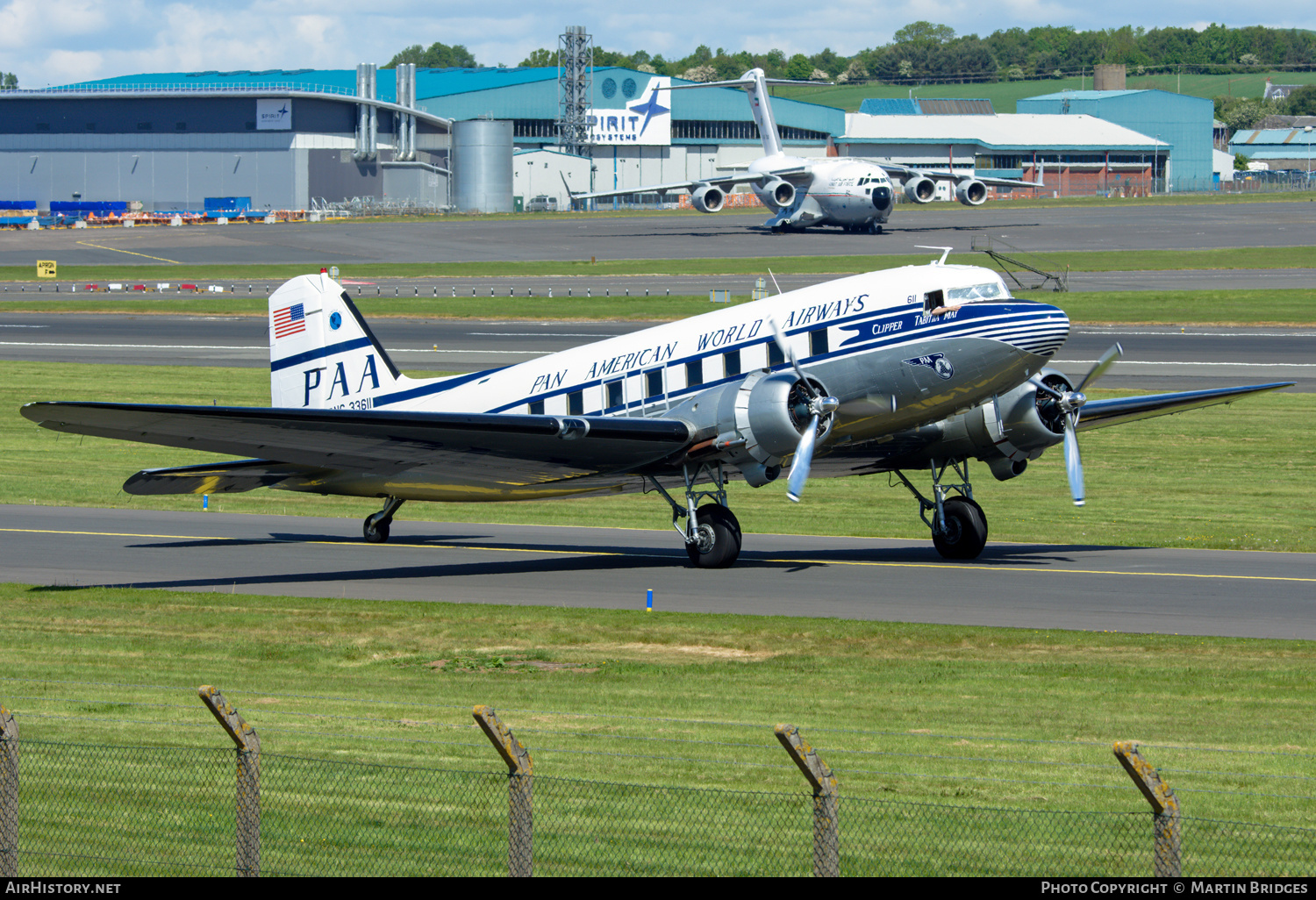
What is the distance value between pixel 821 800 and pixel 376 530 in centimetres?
2490

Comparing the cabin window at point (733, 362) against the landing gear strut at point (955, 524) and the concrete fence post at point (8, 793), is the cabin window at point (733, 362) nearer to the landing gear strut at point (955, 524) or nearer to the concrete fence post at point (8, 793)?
the landing gear strut at point (955, 524)

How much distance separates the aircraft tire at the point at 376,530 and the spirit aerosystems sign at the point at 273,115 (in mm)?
153834

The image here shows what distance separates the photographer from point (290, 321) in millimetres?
32562

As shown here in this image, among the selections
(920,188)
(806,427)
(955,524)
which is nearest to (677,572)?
(806,427)

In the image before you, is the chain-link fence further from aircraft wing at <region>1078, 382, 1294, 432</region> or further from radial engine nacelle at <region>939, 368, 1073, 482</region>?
aircraft wing at <region>1078, 382, 1294, 432</region>

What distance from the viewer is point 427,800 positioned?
13.6m

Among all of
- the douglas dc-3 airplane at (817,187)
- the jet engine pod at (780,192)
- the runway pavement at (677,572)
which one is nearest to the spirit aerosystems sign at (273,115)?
the douglas dc-3 airplane at (817,187)

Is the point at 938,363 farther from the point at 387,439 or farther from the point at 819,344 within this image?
the point at 387,439

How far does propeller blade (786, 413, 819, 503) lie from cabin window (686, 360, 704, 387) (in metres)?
2.75

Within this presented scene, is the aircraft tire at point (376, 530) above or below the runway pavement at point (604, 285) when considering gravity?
below

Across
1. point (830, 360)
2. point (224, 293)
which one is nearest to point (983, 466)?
point (830, 360)

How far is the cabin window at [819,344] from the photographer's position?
27062 mm

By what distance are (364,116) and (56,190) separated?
3900 centimetres

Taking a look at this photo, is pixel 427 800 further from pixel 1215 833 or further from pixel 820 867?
pixel 1215 833
